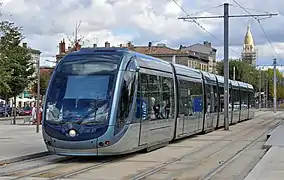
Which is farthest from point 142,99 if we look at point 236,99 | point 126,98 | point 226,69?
point 236,99

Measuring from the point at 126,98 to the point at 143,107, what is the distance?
4.76 ft

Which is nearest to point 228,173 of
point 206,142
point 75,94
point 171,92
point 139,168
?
point 139,168

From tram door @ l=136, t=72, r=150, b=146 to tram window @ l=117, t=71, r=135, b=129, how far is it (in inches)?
22.0

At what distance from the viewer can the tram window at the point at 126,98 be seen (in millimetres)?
17172

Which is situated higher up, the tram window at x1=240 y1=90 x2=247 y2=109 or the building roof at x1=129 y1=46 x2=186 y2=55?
the building roof at x1=129 y1=46 x2=186 y2=55

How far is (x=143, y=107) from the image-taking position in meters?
18.9

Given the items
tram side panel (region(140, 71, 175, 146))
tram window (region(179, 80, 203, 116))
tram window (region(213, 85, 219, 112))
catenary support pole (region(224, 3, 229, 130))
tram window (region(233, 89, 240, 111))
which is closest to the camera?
tram side panel (region(140, 71, 175, 146))

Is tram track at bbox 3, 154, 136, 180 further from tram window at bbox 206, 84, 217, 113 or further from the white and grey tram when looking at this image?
tram window at bbox 206, 84, 217, 113

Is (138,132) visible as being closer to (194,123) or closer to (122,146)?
(122,146)

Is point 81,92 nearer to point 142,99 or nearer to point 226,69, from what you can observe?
point 142,99

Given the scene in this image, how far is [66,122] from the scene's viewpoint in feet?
55.4

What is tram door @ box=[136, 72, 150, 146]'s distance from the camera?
61.2 ft

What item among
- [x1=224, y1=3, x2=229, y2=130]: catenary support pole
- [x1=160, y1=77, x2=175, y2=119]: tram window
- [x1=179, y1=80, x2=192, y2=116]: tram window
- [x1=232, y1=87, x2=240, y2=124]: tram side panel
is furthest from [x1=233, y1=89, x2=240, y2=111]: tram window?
[x1=160, y1=77, x2=175, y2=119]: tram window

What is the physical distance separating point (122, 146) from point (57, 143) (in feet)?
6.12
